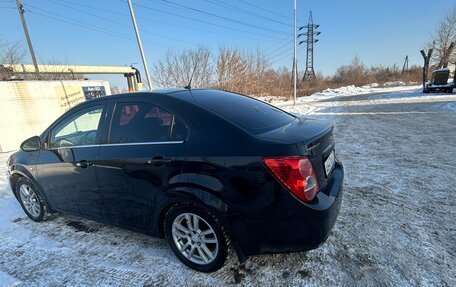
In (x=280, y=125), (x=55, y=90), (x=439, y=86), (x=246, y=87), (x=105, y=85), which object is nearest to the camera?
(x=280, y=125)

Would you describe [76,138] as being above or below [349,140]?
above

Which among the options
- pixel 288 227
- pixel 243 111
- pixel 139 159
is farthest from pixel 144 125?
pixel 288 227

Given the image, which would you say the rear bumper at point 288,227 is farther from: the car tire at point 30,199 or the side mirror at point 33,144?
the car tire at point 30,199

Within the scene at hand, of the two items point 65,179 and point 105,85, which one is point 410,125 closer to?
point 65,179

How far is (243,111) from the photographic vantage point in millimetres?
2713

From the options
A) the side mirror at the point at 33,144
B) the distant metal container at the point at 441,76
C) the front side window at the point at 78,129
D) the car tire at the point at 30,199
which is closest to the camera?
the front side window at the point at 78,129

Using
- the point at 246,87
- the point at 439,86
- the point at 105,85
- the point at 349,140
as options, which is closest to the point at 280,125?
the point at 349,140

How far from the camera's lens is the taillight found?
1983 mm

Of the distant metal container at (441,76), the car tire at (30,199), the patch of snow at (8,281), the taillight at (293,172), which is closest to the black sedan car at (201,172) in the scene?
the taillight at (293,172)

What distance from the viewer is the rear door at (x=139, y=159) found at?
93.7 inches

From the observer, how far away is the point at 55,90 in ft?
37.1

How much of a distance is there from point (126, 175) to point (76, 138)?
1.12 metres

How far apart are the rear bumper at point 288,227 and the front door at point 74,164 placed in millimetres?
1822

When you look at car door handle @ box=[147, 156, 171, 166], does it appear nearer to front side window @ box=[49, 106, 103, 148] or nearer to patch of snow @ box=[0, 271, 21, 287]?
front side window @ box=[49, 106, 103, 148]
